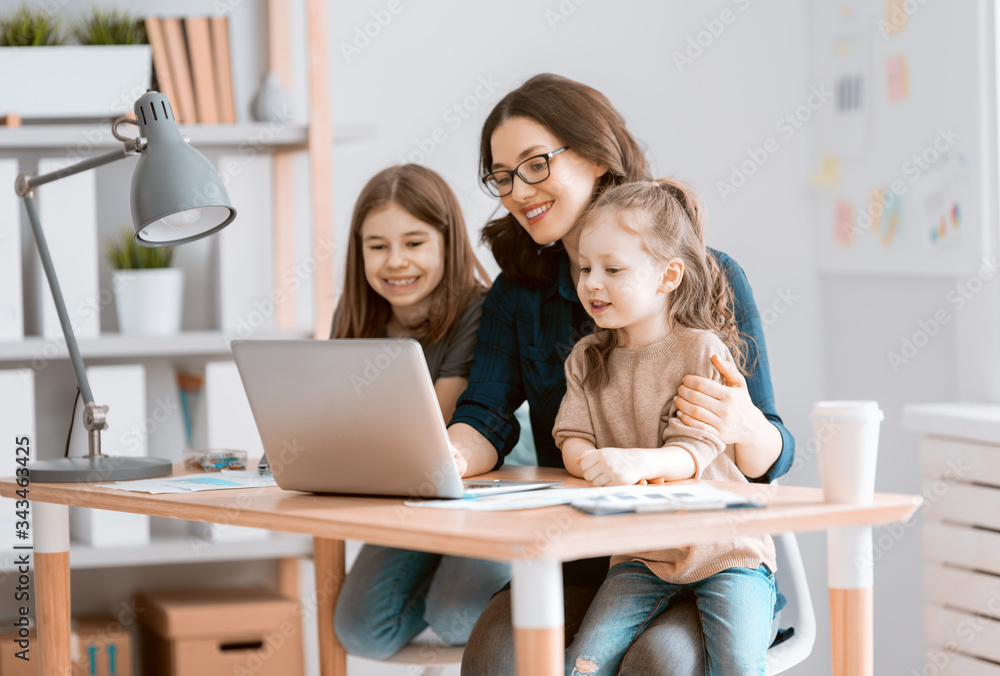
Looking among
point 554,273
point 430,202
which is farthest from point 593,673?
point 430,202

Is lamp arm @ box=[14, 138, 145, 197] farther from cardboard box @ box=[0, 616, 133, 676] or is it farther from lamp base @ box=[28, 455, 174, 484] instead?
cardboard box @ box=[0, 616, 133, 676]

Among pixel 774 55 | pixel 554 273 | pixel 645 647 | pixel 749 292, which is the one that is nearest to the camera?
pixel 645 647

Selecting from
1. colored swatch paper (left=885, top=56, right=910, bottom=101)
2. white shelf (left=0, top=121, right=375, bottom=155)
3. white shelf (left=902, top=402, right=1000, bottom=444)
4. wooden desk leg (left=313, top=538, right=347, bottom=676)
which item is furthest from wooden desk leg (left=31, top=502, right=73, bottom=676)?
colored swatch paper (left=885, top=56, right=910, bottom=101)

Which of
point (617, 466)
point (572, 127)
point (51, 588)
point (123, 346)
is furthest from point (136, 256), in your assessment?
point (617, 466)

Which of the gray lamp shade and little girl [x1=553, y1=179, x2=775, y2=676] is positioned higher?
the gray lamp shade

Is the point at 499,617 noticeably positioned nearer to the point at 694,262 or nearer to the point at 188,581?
the point at 694,262

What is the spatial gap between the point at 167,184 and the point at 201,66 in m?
1.03

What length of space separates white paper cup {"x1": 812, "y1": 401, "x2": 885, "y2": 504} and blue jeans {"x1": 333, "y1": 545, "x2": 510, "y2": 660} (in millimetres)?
754

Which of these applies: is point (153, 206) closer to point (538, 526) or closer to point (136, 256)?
point (538, 526)

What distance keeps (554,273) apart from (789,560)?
0.58 metres

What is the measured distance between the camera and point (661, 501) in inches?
45.4

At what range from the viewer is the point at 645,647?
1331 millimetres

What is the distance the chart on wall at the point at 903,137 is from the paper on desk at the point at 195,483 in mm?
1538

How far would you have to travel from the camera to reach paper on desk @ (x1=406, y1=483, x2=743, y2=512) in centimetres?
116
